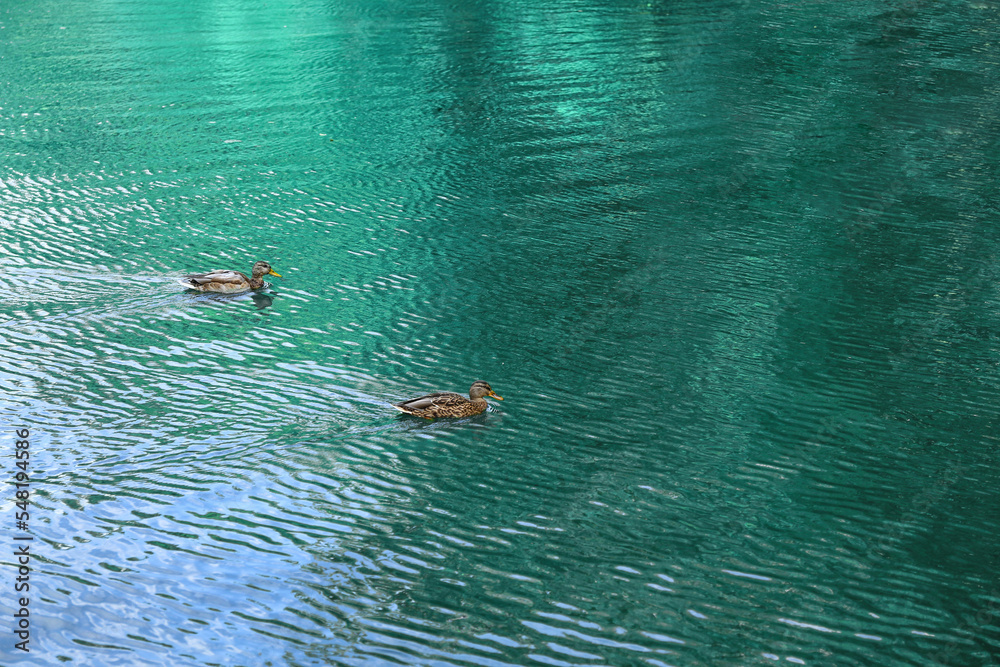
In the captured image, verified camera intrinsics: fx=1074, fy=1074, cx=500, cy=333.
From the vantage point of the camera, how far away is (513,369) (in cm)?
1097

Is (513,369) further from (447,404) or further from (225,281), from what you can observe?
(225,281)

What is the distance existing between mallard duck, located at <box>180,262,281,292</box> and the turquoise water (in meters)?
0.24

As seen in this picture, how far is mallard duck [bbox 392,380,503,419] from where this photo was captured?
973 centimetres

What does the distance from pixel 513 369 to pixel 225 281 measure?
3.83m

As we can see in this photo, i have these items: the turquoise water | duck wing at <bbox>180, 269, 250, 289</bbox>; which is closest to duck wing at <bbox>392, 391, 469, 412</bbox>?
the turquoise water

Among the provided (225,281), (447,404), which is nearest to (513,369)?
(447,404)

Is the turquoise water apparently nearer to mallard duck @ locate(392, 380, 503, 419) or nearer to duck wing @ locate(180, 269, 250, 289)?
mallard duck @ locate(392, 380, 503, 419)

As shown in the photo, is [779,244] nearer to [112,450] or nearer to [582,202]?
[582,202]

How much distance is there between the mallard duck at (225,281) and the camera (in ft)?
41.3

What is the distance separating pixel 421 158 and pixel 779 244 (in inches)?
261

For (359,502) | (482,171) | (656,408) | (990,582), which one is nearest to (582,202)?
(482,171)

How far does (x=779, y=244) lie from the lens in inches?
563

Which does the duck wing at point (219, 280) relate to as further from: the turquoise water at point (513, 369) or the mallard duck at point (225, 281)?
the turquoise water at point (513, 369)

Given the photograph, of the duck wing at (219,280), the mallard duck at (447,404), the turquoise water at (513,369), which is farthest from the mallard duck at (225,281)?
the mallard duck at (447,404)
